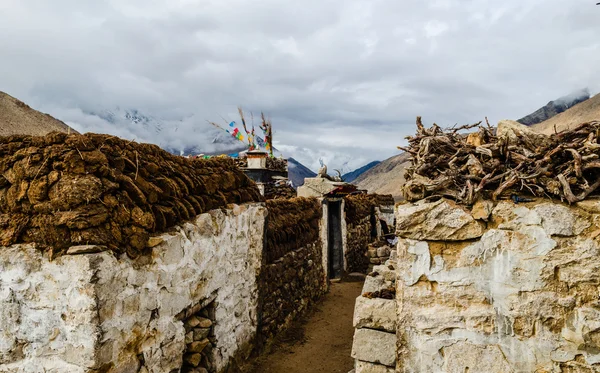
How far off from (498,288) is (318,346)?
4569 mm

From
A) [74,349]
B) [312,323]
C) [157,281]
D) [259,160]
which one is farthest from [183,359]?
[259,160]

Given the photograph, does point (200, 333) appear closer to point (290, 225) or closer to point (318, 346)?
point (318, 346)

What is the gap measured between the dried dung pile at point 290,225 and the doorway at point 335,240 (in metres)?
1.61

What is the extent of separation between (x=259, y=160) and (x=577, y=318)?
1267 cm

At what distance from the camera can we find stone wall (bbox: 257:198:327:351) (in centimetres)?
615

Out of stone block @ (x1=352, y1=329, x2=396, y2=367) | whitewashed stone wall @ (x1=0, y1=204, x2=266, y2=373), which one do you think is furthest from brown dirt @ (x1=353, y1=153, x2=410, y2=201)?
whitewashed stone wall @ (x1=0, y1=204, x2=266, y2=373)

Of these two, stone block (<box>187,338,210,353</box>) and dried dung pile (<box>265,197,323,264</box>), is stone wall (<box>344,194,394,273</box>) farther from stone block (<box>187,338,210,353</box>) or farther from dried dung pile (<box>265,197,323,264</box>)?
stone block (<box>187,338,210,353</box>)

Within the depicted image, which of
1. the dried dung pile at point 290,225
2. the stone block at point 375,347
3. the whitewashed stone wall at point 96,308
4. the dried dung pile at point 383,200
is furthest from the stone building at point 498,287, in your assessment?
the dried dung pile at point 383,200

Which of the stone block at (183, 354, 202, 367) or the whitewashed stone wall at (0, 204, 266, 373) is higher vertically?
the whitewashed stone wall at (0, 204, 266, 373)

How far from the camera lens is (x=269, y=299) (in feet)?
20.5

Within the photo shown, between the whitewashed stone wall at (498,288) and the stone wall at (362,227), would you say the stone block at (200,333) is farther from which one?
the stone wall at (362,227)

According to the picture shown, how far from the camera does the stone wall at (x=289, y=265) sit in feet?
20.2

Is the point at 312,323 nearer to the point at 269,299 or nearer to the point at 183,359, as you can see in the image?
the point at 269,299

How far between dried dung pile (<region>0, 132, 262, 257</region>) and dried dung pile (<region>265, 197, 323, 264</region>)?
310cm
